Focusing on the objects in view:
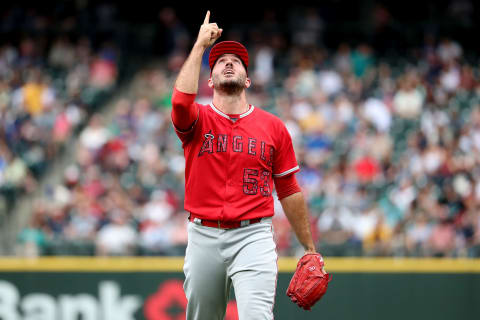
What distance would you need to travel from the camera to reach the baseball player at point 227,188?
4.22 m

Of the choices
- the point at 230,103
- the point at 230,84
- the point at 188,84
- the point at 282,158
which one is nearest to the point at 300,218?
the point at 282,158

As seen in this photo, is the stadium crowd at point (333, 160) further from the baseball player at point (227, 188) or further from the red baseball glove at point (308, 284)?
the baseball player at point (227, 188)

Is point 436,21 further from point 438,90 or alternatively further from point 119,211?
point 119,211

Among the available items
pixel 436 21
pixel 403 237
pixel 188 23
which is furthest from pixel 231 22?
pixel 403 237

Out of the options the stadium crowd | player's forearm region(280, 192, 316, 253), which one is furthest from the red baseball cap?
the stadium crowd

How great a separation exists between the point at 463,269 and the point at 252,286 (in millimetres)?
3879

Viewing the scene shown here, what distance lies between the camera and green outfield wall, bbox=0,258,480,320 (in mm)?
7305

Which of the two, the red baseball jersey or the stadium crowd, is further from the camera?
the stadium crowd

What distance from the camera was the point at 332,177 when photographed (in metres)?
9.77

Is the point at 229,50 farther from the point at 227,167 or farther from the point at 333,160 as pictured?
the point at 333,160

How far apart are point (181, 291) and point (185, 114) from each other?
3.54 metres

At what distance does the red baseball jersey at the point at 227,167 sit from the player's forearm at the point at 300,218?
166 millimetres

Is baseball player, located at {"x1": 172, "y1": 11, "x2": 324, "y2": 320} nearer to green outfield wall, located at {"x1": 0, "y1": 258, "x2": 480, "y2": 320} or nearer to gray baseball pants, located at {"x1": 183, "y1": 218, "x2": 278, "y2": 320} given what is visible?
gray baseball pants, located at {"x1": 183, "y1": 218, "x2": 278, "y2": 320}

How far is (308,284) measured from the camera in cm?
444
